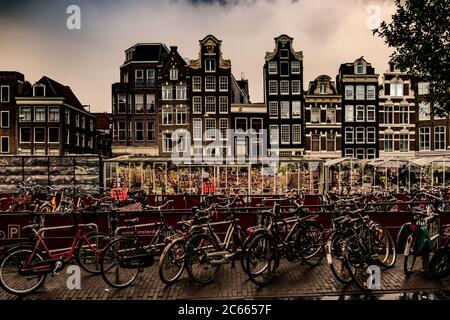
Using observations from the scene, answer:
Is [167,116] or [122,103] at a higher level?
[122,103]

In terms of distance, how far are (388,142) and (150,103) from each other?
20.8m

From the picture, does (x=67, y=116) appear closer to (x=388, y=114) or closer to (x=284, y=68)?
(x=284, y=68)

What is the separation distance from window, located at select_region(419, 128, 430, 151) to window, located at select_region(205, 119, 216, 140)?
58.1 feet

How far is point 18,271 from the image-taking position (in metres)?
5.48

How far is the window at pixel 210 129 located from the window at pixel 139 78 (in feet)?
22.4

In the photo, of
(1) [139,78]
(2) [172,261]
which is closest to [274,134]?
(1) [139,78]

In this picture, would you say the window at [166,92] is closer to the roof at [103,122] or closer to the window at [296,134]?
the window at [296,134]

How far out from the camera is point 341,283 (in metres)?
5.93

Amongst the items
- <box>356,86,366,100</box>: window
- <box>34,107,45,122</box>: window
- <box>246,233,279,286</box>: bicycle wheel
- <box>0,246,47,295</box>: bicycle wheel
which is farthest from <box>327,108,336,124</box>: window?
<box>0,246,47,295</box>: bicycle wheel

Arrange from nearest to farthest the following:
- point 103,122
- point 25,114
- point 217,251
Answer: point 217,251
point 25,114
point 103,122

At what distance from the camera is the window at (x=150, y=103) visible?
117ft

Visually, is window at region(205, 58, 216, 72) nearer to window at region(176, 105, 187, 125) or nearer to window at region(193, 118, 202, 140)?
window at region(176, 105, 187, 125)

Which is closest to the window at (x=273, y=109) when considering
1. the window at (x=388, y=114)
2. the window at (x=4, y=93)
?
the window at (x=388, y=114)
